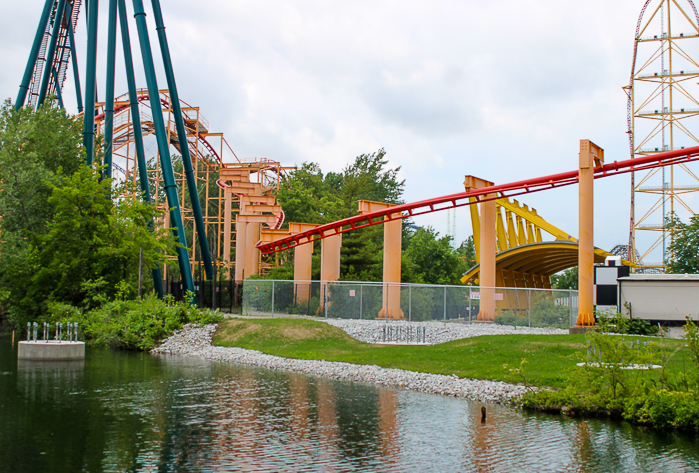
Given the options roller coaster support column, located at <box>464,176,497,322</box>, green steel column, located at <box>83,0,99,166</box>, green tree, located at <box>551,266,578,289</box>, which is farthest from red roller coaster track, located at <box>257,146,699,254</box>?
green tree, located at <box>551,266,578,289</box>

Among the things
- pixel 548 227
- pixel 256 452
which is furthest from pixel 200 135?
pixel 256 452

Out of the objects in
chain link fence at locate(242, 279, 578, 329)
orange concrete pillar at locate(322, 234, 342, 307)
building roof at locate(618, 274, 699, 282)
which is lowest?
chain link fence at locate(242, 279, 578, 329)

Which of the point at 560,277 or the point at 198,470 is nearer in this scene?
the point at 198,470

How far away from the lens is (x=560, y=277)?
235 ft

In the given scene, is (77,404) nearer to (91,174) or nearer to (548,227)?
(91,174)

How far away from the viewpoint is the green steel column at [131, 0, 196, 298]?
102 feet

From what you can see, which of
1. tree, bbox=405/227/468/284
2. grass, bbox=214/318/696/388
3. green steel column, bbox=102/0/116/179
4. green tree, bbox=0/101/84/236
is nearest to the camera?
grass, bbox=214/318/696/388

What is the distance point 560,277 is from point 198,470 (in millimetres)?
68495

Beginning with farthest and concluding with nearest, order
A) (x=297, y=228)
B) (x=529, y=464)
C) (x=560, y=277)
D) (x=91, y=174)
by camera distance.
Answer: (x=560, y=277)
(x=297, y=228)
(x=91, y=174)
(x=529, y=464)

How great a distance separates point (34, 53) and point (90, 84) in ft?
16.0

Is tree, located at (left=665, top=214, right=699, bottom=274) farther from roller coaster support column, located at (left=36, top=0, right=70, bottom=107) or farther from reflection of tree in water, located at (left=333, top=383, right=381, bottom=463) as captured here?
roller coaster support column, located at (left=36, top=0, right=70, bottom=107)

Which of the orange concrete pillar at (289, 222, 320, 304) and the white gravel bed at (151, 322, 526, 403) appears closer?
the white gravel bed at (151, 322, 526, 403)

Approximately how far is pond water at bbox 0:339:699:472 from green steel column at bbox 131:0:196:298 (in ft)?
53.5

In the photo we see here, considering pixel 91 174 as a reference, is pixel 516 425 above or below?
below
